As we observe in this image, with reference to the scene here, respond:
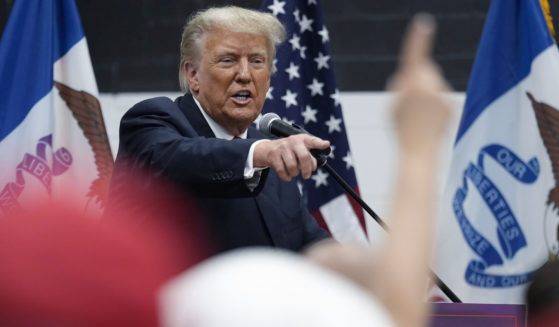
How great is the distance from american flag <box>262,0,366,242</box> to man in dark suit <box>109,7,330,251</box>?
31.9 inches

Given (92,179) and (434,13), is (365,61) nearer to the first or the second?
(434,13)

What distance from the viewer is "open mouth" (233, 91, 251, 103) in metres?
2.31

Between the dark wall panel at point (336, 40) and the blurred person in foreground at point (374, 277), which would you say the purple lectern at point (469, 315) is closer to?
the blurred person in foreground at point (374, 277)

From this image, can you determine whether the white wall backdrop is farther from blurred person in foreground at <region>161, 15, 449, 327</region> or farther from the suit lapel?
blurred person in foreground at <region>161, 15, 449, 327</region>

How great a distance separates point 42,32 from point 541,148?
165 cm

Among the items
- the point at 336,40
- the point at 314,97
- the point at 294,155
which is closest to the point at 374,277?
the point at 294,155

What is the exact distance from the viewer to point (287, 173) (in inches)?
63.3

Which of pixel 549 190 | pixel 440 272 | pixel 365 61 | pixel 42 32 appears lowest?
pixel 440 272

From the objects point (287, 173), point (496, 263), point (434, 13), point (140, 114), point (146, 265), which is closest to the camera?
point (146, 265)

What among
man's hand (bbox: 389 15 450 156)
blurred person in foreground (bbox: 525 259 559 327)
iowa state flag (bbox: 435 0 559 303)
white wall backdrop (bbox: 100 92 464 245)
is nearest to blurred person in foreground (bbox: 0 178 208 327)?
man's hand (bbox: 389 15 450 156)

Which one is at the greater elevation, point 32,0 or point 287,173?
point 32,0

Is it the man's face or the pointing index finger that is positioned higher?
the pointing index finger

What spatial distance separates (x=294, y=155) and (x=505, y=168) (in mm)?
1678

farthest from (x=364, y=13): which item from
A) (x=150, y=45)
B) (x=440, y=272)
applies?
(x=440, y=272)
